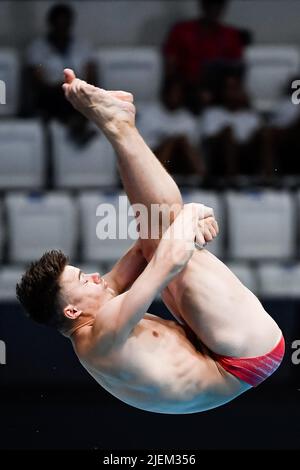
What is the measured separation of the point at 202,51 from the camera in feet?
13.2

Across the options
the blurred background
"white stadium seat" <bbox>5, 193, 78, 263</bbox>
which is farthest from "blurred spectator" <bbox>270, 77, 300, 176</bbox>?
"white stadium seat" <bbox>5, 193, 78, 263</bbox>

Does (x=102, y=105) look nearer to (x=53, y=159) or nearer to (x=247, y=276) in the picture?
(x=247, y=276)

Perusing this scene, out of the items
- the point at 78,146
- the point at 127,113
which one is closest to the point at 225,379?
the point at 127,113

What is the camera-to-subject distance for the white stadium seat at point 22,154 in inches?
148

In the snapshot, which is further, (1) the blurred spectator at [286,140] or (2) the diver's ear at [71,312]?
(1) the blurred spectator at [286,140]

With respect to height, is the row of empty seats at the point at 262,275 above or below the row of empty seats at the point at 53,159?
below

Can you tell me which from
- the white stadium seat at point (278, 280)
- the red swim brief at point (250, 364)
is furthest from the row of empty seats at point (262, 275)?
the red swim brief at point (250, 364)

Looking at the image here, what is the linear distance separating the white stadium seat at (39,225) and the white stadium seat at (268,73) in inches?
35.6

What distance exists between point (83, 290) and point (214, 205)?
1390mm

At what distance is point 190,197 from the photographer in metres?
3.54

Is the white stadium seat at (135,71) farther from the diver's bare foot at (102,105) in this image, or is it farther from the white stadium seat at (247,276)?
the diver's bare foot at (102,105)

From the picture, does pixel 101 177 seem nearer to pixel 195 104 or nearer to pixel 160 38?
pixel 195 104

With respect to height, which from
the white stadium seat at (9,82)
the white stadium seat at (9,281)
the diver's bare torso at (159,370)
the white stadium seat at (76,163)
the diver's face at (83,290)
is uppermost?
the white stadium seat at (9,82)

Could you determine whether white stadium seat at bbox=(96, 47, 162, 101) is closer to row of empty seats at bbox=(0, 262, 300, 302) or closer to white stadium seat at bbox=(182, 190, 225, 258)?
white stadium seat at bbox=(182, 190, 225, 258)
